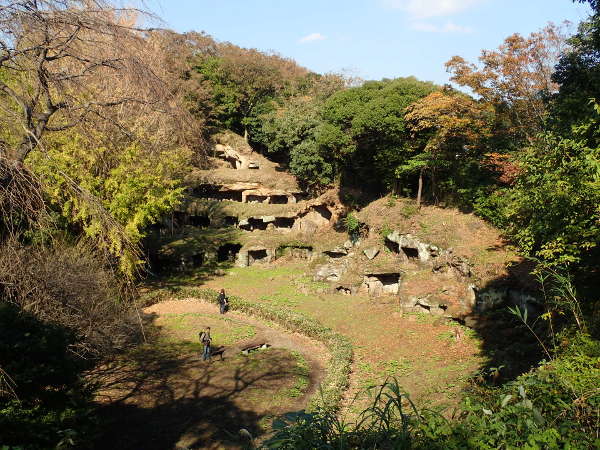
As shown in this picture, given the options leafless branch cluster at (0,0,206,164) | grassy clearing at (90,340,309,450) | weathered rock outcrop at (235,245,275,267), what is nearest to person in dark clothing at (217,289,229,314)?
grassy clearing at (90,340,309,450)

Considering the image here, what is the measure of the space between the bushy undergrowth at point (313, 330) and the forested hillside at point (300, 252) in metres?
0.14

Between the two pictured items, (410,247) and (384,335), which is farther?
(410,247)

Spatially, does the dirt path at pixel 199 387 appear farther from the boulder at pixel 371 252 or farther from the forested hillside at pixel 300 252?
the boulder at pixel 371 252

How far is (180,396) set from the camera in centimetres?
1380

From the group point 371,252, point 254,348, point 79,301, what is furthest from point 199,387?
point 371,252

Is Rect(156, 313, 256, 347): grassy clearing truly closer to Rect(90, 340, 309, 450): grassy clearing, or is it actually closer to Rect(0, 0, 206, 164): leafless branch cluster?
Rect(90, 340, 309, 450): grassy clearing

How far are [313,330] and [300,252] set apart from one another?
45.4 ft

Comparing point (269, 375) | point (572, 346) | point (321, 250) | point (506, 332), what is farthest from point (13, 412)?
point (321, 250)

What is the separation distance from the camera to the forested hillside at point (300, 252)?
188 inches

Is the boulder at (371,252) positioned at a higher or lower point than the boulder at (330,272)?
higher

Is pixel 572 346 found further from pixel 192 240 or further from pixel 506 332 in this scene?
pixel 192 240

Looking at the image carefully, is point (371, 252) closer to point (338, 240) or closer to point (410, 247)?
point (410, 247)

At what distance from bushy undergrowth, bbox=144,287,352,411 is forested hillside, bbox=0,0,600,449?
0.14 metres

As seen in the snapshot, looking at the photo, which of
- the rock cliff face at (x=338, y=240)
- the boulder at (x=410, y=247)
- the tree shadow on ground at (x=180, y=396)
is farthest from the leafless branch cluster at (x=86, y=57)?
the boulder at (x=410, y=247)
